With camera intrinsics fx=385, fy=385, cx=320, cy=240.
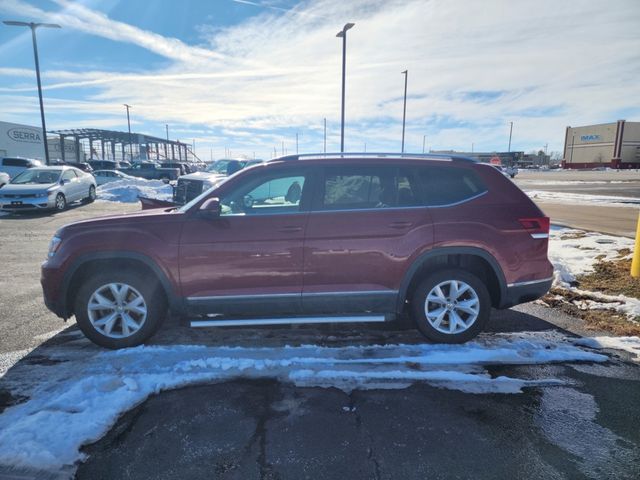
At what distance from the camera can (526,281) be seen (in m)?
3.93

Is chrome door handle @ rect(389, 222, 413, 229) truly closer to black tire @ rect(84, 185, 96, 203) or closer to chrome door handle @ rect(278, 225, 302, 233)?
chrome door handle @ rect(278, 225, 302, 233)

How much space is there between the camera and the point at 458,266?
13.2 ft

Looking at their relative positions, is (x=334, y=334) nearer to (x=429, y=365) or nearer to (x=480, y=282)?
(x=429, y=365)

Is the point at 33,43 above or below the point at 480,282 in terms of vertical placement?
above

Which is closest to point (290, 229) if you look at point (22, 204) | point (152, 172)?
point (22, 204)

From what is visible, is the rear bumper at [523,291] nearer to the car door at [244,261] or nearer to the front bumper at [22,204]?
the car door at [244,261]

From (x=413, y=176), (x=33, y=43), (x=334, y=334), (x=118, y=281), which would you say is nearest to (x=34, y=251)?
(x=118, y=281)

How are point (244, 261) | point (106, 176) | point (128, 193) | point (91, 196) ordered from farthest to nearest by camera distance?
point (106, 176), point (128, 193), point (91, 196), point (244, 261)

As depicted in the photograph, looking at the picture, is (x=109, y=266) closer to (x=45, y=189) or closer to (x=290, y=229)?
(x=290, y=229)

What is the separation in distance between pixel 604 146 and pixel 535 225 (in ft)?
323

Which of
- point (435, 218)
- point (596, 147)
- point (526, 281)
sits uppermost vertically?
point (596, 147)

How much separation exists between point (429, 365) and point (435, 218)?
1.39 metres

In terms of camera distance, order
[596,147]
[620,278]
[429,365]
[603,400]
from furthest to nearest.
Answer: [596,147], [620,278], [429,365], [603,400]

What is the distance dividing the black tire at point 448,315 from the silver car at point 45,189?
14.0 metres
